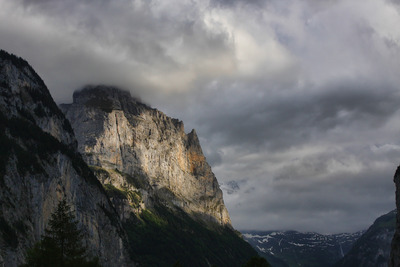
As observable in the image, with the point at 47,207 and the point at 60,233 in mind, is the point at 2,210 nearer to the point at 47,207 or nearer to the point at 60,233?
the point at 47,207

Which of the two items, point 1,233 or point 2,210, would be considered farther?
point 2,210

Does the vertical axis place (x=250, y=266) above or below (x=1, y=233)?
below

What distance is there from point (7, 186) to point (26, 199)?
10580 millimetres

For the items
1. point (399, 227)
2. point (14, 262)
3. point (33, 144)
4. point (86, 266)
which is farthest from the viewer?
point (33, 144)

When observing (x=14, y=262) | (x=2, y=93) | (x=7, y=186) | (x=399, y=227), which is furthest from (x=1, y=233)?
(x=399, y=227)

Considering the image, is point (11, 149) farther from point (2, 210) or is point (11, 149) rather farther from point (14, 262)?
point (14, 262)

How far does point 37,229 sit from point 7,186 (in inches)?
746

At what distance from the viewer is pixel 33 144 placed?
190 meters

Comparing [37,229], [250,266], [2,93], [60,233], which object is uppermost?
[2,93]

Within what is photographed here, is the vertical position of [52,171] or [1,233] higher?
[52,171]

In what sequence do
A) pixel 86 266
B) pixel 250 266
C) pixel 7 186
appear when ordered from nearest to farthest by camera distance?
pixel 86 266, pixel 250 266, pixel 7 186

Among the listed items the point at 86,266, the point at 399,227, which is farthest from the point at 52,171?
the point at 399,227

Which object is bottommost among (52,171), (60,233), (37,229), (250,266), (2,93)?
(250,266)

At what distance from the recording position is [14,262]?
134 meters
